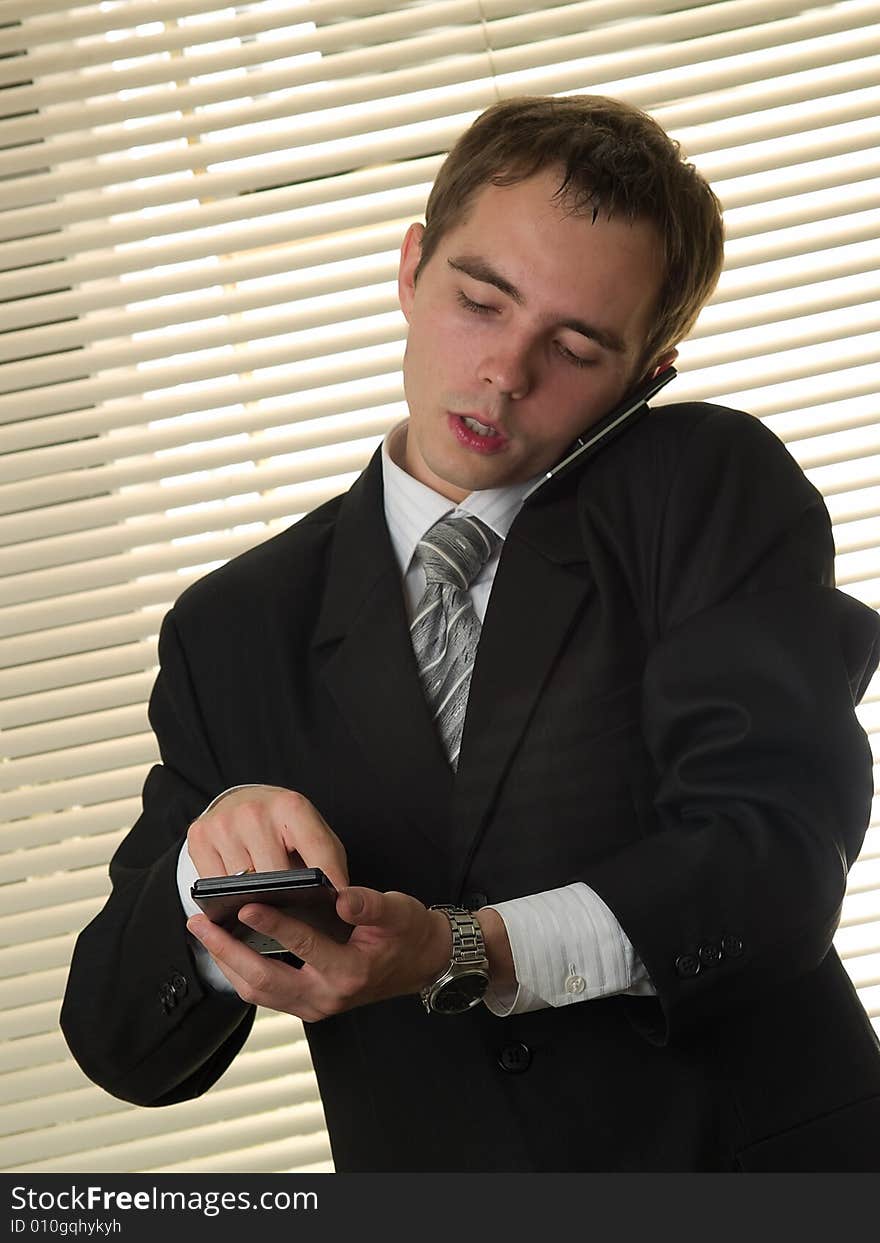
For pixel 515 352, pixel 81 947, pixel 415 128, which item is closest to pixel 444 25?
pixel 415 128

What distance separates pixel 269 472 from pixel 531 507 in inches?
28.4

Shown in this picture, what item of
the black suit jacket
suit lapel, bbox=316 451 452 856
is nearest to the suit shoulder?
the black suit jacket

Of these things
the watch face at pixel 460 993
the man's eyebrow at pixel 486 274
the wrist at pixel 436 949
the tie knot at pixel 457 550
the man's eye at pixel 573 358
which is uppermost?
the man's eyebrow at pixel 486 274

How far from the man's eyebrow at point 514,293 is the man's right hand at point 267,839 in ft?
1.73

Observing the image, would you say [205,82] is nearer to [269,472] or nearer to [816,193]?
[269,472]

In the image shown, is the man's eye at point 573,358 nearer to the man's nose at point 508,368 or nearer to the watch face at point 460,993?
the man's nose at point 508,368

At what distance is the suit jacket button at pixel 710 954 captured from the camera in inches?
42.1

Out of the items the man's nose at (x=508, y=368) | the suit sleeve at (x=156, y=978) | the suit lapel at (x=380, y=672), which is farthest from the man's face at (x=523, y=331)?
the suit sleeve at (x=156, y=978)

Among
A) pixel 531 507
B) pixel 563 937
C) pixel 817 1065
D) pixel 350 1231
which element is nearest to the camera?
pixel 350 1231

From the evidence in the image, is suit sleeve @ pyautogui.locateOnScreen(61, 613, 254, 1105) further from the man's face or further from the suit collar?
the man's face

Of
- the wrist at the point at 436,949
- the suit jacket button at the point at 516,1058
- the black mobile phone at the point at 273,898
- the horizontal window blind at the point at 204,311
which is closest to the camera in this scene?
the black mobile phone at the point at 273,898

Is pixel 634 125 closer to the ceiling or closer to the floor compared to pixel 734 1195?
closer to the ceiling

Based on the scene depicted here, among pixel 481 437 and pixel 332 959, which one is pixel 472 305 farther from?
pixel 332 959

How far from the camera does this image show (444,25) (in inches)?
76.9
